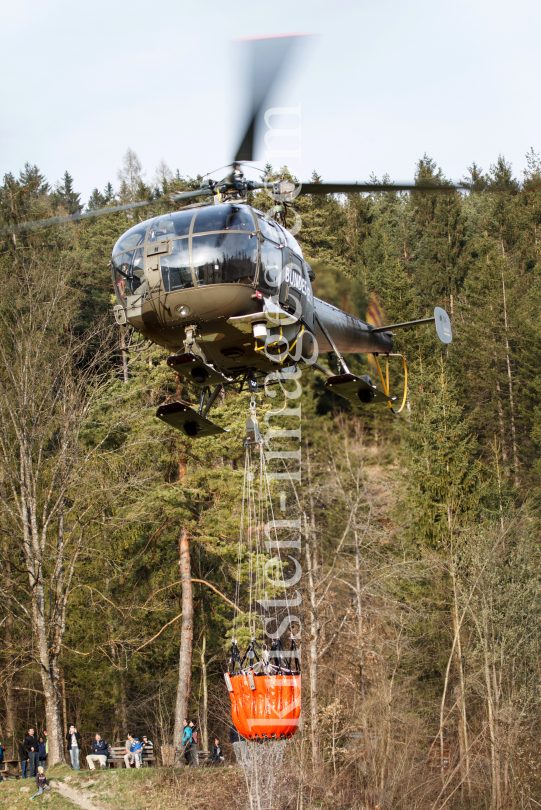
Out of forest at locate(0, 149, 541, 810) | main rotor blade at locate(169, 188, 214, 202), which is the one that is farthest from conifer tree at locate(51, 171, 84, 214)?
main rotor blade at locate(169, 188, 214, 202)

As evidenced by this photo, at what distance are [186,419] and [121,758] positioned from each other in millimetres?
14274

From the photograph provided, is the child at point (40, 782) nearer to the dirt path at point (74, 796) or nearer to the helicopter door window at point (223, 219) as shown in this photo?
the dirt path at point (74, 796)

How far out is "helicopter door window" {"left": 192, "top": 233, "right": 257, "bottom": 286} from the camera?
7445 mm

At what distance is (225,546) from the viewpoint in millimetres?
20750

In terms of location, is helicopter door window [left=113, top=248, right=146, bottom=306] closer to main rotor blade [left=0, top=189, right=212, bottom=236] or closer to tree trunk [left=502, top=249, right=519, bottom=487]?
main rotor blade [left=0, top=189, right=212, bottom=236]

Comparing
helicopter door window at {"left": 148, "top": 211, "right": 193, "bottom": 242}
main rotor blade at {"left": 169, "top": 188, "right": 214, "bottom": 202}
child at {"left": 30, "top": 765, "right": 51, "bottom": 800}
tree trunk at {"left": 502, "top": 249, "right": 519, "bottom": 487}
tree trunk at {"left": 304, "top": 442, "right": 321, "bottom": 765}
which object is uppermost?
tree trunk at {"left": 502, "top": 249, "right": 519, "bottom": 487}

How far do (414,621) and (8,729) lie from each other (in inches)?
520

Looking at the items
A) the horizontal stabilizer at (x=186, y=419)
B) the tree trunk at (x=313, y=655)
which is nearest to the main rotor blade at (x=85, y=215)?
the horizontal stabilizer at (x=186, y=419)

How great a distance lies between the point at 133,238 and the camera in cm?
782

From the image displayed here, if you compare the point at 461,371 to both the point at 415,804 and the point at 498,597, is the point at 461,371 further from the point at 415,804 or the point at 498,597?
the point at 415,804

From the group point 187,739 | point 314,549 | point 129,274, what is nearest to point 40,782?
point 187,739

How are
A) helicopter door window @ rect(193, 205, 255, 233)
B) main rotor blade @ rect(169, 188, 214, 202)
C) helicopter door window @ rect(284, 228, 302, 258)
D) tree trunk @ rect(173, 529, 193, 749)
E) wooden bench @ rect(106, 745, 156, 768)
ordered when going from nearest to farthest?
helicopter door window @ rect(193, 205, 255, 233), main rotor blade @ rect(169, 188, 214, 202), helicopter door window @ rect(284, 228, 302, 258), wooden bench @ rect(106, 745, 156, 768), tree trunk @ rect(173, 529, 193, 749)

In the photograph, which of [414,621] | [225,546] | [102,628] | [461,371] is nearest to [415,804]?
[414,621]

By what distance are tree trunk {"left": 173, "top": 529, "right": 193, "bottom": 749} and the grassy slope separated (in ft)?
10.9
